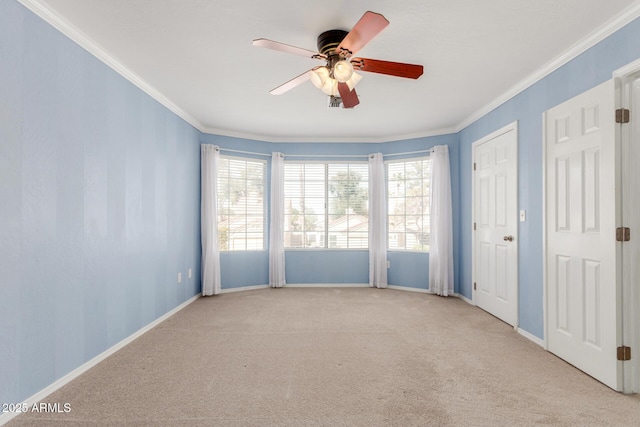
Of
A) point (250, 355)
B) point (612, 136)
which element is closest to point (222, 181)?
point (250, 355)

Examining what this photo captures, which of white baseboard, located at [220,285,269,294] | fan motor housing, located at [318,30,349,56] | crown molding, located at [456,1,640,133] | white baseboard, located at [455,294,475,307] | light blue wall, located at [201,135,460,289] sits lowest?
white baseboard, located at [455,294,475,307]

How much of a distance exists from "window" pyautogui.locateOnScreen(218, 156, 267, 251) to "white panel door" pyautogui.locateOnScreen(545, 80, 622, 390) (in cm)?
403

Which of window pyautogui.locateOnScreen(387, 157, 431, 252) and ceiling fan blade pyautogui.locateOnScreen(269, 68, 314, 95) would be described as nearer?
ceiling fan blade pyautogui.locateOnScreen(269, 68, 314, 95)

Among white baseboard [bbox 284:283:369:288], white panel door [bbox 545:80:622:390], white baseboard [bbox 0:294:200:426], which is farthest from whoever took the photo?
white baseboard [bbox 284:283:369:288]

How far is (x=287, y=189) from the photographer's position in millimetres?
5574

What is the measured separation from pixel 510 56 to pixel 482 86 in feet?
2.12

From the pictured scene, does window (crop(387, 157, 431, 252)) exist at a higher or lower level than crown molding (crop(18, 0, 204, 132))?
lower

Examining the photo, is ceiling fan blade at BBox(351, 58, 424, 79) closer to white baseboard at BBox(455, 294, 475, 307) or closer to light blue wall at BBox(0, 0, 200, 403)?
light blue wall at BBox(0, 0, 200, 403)

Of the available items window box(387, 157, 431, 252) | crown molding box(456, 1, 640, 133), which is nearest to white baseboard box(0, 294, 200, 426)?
window box(387, 157, 431, 252)

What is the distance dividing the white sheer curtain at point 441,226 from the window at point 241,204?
2.82 meters

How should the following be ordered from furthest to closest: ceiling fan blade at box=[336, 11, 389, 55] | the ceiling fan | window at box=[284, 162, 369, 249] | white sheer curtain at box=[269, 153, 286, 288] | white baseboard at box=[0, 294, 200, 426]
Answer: window at box=[284, 162, 369, 249] → white sheer curtain at box=[269, 153, 286, 288] → the ceiling fan → white baseboard at box=[0, 294, 200, 426] → ceiling fan blade at box=[336, 11, 389, 55]

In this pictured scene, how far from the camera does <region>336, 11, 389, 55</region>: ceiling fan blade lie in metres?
1.70

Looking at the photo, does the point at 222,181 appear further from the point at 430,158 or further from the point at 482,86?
the point at 482,86

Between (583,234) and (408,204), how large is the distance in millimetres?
2923
